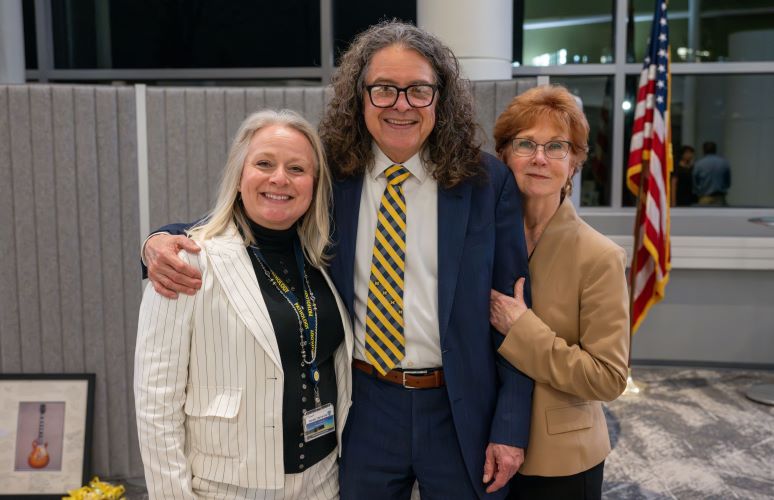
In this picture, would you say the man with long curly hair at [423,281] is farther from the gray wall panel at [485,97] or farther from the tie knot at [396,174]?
the gray wall panel at [485,97]

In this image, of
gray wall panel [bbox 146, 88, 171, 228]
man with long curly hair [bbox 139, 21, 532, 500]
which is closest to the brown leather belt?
man with long curly hair [bbox 139, 21, 532, 500]

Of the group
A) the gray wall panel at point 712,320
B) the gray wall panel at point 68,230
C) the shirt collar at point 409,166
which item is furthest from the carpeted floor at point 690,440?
the shirt collar at point 409,166

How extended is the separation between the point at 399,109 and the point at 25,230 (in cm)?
215

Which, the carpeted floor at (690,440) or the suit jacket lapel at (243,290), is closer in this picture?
the suit jacket lapel at (243,290)

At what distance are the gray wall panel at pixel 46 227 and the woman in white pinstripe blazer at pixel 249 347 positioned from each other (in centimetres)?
173

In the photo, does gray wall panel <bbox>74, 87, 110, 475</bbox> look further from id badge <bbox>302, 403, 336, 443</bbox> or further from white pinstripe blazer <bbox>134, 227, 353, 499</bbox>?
id badge <bbox>302, 403, 336, 443</bbox>

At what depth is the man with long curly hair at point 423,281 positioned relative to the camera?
159cm

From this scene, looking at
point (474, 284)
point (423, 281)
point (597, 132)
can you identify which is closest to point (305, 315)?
point (423, 281)

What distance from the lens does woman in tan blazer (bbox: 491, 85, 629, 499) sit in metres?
1.58

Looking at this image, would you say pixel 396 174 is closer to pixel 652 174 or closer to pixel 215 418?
pixel 215 418

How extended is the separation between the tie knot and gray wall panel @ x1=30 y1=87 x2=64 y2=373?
1.96 m

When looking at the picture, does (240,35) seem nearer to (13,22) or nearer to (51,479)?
(13,22)

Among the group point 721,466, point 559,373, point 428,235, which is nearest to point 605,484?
point 721,466

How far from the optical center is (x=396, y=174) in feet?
5.41
